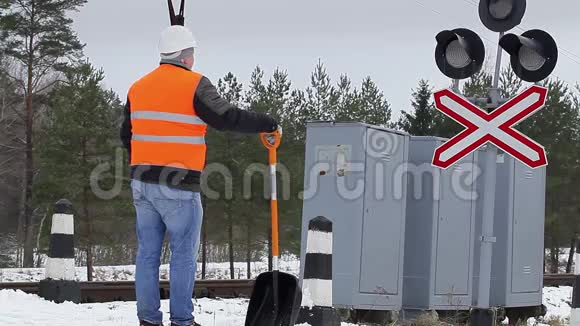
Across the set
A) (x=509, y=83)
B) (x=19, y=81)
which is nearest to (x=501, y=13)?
(x=509, y=83)

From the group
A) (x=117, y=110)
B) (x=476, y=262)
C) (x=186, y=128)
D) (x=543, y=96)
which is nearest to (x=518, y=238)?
(x=476, y=262)

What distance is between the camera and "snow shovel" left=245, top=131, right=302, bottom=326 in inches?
185

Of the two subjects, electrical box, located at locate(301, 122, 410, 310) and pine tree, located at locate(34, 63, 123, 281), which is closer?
electrical box, located at locate(301, 122, 410, 310)

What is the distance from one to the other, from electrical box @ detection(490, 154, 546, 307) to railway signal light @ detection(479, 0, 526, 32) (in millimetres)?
2858

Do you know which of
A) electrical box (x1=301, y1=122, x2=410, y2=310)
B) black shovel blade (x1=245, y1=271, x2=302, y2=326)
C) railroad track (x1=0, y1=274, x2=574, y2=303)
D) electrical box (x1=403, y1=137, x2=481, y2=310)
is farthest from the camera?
electrical box (x1=403, y1=137, x2=481, y2=310)

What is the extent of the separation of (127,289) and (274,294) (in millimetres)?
5075

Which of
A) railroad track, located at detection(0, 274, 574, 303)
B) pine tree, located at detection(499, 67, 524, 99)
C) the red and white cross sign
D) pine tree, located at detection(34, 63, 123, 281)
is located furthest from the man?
pine tree, located at detection(499, 67, 524, 99)

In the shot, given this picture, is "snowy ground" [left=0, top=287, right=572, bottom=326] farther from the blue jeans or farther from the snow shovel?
the snow shovel

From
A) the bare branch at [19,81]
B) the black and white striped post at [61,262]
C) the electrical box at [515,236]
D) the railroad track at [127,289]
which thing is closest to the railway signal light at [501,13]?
the electrical box at [515,236]

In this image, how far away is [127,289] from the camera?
31.1 feet

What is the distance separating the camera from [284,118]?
110ft

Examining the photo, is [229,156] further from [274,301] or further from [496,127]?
[274,301]

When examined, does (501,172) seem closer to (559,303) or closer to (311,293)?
(559,303)

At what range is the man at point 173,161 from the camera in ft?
14.7
